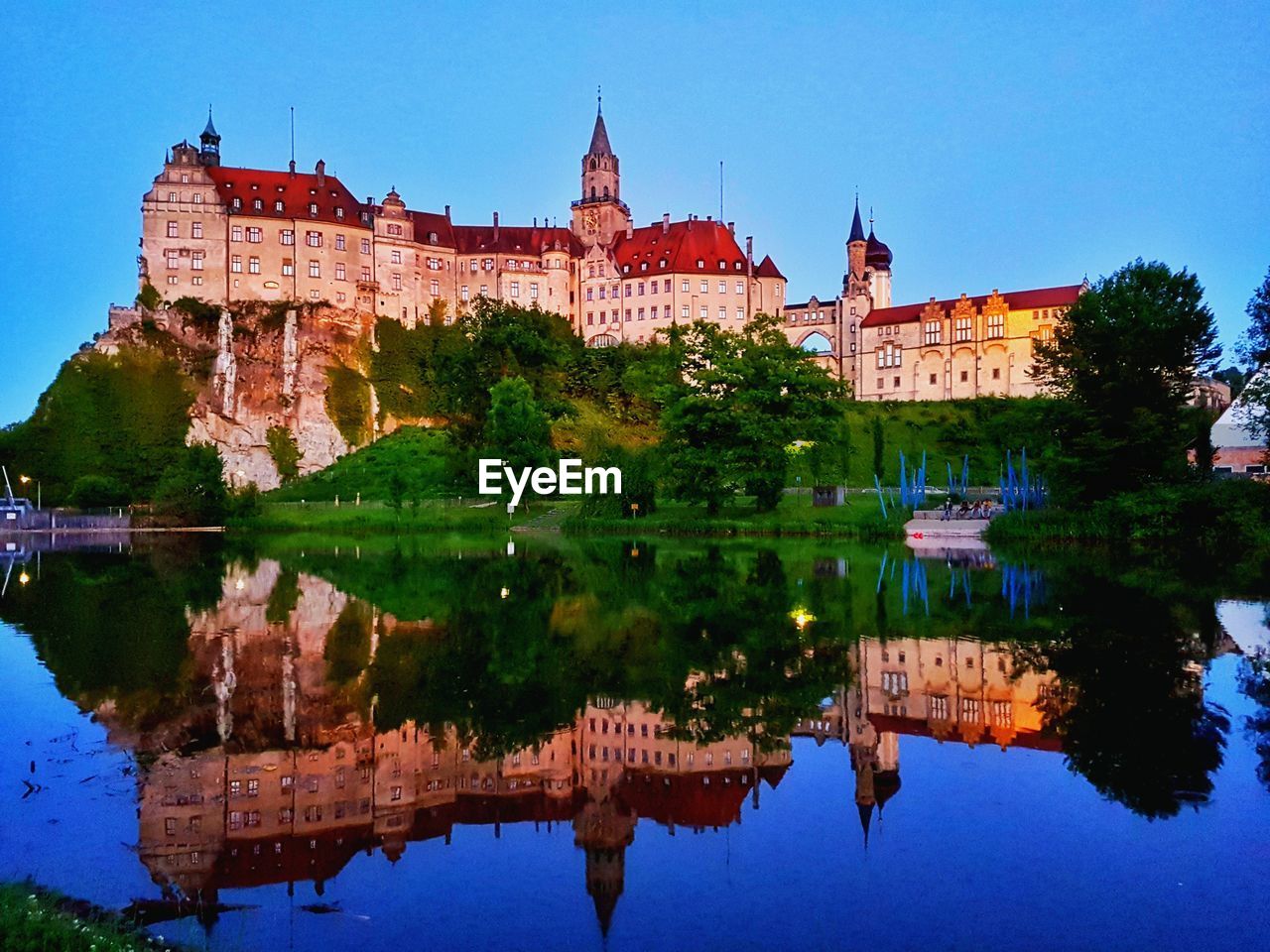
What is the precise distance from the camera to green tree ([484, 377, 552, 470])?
5100cm

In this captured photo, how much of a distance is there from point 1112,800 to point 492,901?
5073 millimetres

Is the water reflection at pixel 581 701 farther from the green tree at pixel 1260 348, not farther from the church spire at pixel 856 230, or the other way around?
the church spire at pixel 856 230

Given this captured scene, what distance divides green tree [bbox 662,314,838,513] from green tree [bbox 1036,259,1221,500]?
10597 mm

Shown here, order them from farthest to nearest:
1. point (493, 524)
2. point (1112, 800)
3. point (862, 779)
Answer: point (493, 524) < point (862, 779) < point (1112, 800)

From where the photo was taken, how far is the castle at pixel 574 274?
3088 inches

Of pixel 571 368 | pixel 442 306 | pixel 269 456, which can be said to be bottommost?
pixel 269 456

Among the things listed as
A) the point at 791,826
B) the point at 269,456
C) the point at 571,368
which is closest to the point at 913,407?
the point at 571,368

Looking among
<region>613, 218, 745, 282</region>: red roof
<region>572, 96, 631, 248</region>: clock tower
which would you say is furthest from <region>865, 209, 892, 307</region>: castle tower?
<region>572, 96, 631, 248</region>: clock tower

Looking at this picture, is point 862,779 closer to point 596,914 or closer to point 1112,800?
point 1112,800

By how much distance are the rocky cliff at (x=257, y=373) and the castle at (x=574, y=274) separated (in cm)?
234

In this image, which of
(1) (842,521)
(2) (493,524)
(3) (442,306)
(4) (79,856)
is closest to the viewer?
(4) (79,856)

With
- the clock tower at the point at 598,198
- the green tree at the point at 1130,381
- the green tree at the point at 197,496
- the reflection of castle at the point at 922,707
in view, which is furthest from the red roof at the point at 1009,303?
the reflection of castle at the point at 922,707

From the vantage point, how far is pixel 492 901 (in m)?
6.40

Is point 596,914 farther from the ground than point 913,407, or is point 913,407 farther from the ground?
point 913,407
